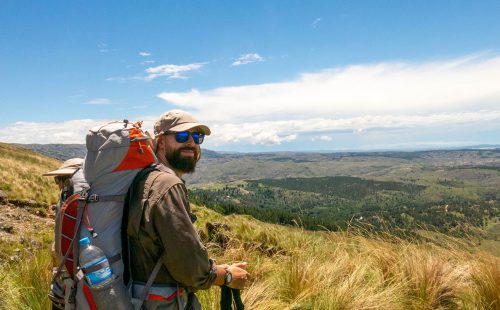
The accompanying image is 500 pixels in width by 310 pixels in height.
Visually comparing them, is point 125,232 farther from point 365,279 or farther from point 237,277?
point 365,279

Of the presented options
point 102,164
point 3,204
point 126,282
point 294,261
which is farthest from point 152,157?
point 3,204

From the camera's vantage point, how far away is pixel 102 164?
278cm

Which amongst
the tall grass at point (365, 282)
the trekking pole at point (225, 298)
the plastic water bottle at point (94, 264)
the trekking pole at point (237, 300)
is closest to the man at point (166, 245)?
the plastic water bottle at point (94, 264)

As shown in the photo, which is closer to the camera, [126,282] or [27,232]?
[126,282]

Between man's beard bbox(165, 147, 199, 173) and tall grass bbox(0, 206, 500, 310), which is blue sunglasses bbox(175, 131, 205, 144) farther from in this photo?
tall grass bbox(0, 206, 500, 310)

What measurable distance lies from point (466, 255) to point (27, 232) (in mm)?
11224

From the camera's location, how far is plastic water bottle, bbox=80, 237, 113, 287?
259 cm

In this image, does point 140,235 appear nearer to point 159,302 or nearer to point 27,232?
point 159,302

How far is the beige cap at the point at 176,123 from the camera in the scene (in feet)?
11.2

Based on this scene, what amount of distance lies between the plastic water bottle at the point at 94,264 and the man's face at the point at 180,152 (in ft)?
3.65

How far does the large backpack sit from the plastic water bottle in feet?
0.17

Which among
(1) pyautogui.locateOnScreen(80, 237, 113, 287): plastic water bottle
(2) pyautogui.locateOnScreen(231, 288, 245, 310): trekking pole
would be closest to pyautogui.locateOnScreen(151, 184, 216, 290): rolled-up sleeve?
(1) pyautogui.locateOnScreen(80, 237, 113, 287): plastic water bottle

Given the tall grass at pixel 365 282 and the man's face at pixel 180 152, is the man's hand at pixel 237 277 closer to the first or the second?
the man's face at pixel 180 152

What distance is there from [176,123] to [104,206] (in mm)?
1076
